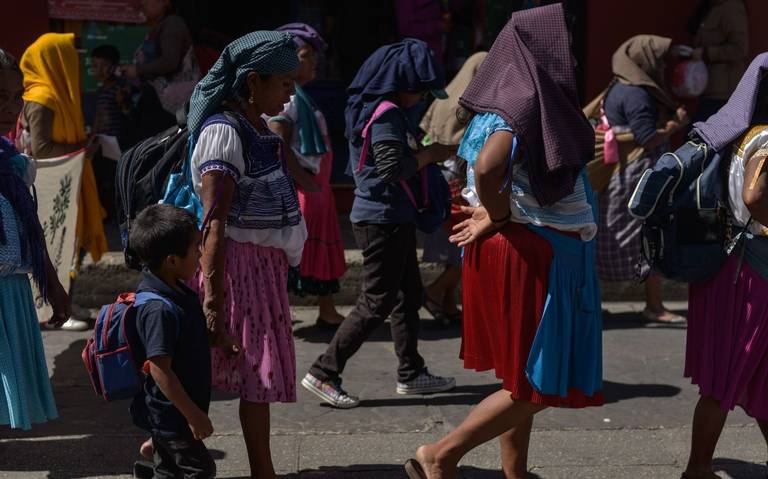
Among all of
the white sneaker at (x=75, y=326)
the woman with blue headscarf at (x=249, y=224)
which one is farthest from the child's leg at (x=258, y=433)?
the white sneaker at (x=75, y=326)

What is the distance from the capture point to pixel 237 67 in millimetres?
4031

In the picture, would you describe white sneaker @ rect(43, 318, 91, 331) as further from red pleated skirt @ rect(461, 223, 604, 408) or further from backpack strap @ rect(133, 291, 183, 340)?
red pleated skirt @ rect(461, 223, 604, 408)

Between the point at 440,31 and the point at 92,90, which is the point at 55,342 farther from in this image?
the point at 440,31

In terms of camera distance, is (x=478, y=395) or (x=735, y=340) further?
(x=478, y=395)

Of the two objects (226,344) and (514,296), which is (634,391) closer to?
(514,296)

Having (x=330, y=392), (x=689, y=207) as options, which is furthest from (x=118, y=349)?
(x=689, y=207)

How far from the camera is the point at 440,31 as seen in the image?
8805mm

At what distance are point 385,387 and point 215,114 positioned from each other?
7.62 ft

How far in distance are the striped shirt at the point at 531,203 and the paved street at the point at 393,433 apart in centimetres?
115

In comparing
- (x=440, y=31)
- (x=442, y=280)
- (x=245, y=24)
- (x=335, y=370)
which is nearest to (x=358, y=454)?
(x=335, y=370)

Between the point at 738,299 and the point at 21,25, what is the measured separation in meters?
5.66

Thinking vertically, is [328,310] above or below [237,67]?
below

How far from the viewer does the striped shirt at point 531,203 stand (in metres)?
4.00

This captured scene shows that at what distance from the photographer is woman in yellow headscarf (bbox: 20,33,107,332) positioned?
615 cm
